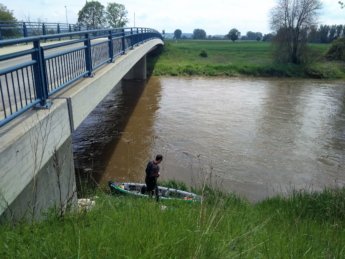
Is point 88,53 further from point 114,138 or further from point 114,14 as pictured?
point 114,14

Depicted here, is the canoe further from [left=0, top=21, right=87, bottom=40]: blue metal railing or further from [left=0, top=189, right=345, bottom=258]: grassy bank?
[left=0, top=21, right=87, bottom=40]: blue metal railing

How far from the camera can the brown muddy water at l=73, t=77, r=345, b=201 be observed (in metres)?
11.7

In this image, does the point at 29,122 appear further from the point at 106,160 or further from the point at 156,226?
the point at 106,160

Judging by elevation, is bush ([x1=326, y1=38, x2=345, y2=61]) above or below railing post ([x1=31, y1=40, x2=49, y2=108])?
below

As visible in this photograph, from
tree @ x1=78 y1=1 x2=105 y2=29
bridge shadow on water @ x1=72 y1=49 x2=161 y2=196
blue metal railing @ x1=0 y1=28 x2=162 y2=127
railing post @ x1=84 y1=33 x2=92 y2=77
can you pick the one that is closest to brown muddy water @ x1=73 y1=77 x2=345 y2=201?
bridge shadow on water @ x1=72 y1=49 x2=161 y2=196

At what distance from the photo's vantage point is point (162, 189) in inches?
355

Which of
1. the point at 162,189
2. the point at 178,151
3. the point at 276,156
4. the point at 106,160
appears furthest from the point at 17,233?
the point at 276,156

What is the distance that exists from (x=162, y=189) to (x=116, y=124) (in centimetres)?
995

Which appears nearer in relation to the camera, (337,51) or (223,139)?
(223,139)

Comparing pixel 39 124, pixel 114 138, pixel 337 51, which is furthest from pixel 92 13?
pixel 39 124

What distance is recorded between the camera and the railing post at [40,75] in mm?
4992

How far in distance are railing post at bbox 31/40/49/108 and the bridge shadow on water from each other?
177 cm

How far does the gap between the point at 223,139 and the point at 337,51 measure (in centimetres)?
3966

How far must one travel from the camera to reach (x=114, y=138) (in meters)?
15.9
